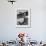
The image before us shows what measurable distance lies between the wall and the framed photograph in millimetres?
120

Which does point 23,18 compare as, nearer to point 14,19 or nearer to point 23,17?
point 23,17

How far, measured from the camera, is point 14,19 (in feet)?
17.4

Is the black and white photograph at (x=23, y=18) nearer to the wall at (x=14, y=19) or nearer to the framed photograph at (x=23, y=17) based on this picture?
the framed photograph at (x=23, y=17)

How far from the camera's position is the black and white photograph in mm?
5320

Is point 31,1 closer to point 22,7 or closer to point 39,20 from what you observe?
point 22,7

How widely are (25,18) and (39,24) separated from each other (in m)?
0.61

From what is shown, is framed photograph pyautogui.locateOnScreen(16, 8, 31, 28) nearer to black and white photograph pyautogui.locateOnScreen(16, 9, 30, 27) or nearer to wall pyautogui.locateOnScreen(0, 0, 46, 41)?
black and white photograph pyautogui.locateOnScreen(16, 9, 30, 27)

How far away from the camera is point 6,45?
4094 millimetres

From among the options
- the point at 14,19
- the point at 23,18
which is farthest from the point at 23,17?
the point at 14,19

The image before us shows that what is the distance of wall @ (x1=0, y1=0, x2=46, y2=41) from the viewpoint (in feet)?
17.2

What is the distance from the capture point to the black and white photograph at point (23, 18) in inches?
209

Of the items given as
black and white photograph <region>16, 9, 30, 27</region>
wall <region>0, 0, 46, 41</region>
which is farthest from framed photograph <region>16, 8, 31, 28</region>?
wall <region>0, 0, 46, 41</region>

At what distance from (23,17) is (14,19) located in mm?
373

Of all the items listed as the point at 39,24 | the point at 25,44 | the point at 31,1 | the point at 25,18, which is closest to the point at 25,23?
the point at 25,18
